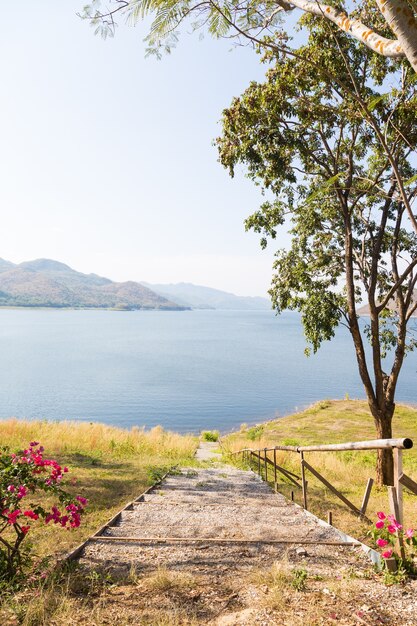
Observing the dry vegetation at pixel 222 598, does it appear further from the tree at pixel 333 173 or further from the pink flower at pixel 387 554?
the tree at pixel 333 173

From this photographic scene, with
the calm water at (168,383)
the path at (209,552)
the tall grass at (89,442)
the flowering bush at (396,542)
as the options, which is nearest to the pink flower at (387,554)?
the flowering bush at (396,542)

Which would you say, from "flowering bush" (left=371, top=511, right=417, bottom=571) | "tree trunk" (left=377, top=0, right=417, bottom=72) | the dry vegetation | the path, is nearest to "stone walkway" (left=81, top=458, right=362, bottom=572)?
the path

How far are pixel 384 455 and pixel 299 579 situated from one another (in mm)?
10005

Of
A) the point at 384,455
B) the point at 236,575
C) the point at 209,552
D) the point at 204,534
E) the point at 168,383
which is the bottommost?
the point at 168,383

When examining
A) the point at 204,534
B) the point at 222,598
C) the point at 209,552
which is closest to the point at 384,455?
the point at 204,534

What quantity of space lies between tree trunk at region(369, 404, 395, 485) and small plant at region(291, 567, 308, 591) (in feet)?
31.6

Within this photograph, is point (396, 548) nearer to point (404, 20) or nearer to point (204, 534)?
point (204, 534)

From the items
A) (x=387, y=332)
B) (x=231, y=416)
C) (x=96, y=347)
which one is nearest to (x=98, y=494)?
(x=387, y=332)

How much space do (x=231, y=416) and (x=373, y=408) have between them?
1496 inches

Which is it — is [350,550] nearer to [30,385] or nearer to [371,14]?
[371,14]

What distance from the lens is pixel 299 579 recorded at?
13.4 ft

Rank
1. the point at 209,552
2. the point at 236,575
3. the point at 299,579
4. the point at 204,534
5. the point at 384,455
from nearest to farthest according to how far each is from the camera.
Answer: the point at 299,579 < the point at 236,575 < the point at 209,552 < the point at 204,534 < the point at 384,455

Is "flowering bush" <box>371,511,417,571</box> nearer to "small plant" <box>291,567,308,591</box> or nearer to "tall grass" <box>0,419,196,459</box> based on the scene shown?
"small plant" <box>291,567,308,591</box>

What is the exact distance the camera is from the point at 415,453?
2395cm
